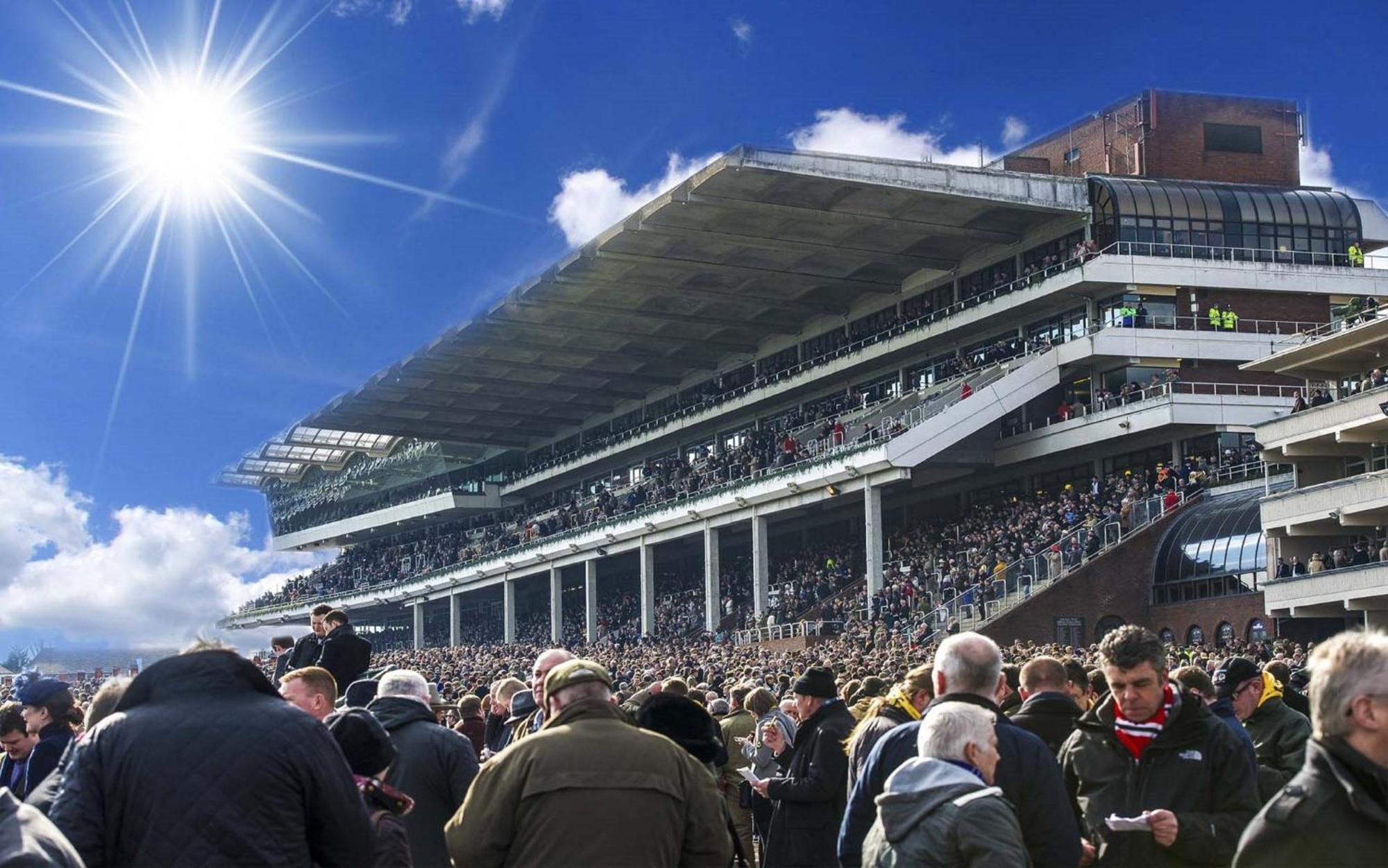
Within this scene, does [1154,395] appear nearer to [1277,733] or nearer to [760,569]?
[760,569]

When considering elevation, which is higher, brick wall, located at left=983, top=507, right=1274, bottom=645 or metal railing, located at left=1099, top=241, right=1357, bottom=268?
metal railing, located at left=1099, top=241, right=1357, bottom=268

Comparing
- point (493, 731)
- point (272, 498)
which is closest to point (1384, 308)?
point (493, 731)

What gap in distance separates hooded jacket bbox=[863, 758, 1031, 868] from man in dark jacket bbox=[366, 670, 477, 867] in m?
2.44

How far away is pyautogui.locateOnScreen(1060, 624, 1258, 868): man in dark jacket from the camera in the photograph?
20.1 feet

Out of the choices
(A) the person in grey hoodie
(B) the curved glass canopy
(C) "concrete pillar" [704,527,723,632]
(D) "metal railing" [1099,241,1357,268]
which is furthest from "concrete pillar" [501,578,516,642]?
(A) the person in grey hoodie

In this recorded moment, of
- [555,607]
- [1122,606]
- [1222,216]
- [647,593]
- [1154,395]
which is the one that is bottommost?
[555,607]

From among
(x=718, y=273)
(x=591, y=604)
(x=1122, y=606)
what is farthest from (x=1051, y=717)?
(x=591, y=604)

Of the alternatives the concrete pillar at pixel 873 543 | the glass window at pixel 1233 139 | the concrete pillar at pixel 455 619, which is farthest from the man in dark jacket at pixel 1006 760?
the concrete pillar at pixel 455 619

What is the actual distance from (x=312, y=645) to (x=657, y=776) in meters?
6.21

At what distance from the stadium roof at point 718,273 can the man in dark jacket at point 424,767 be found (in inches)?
1457

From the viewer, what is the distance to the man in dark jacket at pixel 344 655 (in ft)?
33.1

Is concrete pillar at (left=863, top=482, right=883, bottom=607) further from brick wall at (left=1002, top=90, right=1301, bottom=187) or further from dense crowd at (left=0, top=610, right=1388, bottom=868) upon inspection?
dense crowd at (left=0, top=610, right=1388, bottom=868)

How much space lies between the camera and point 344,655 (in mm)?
10172

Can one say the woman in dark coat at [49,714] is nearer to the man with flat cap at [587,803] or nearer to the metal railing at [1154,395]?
the man with flat cap at [587,803]
